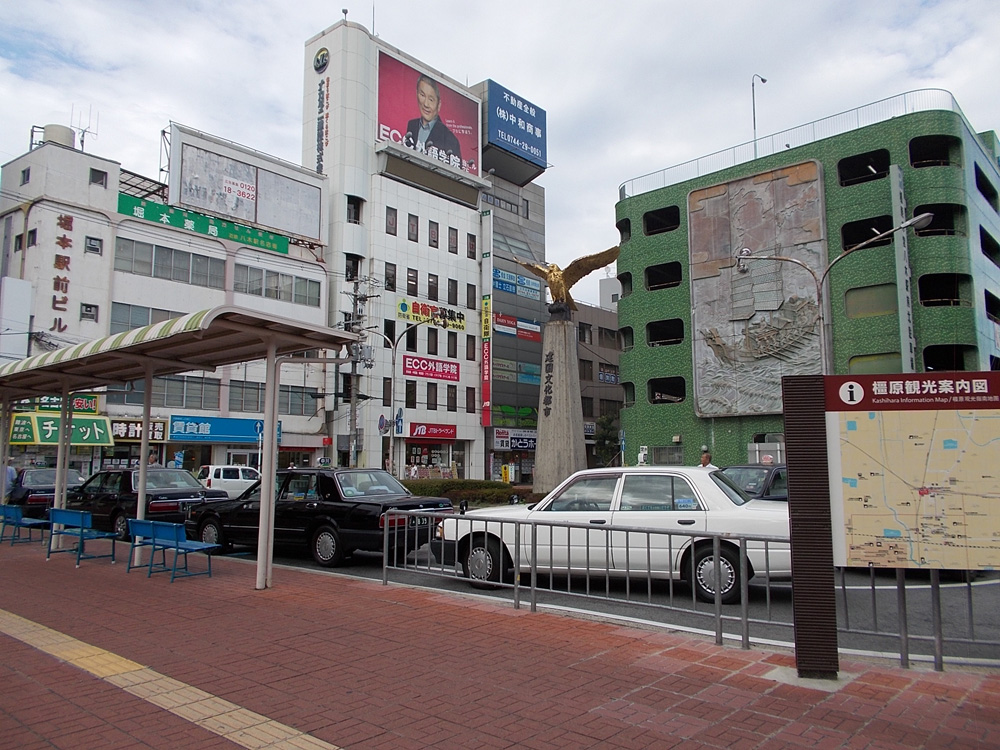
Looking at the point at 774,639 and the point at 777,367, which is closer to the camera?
the point at 774,639

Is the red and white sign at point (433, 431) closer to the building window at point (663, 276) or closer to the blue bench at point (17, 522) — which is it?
the building window at point (663, 276)

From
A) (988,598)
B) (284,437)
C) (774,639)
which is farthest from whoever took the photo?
(284,437)

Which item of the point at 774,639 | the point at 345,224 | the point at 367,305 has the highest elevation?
the point at 345,224

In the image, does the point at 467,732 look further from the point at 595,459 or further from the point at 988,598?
the point at 595,459

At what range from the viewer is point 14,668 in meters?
6.15

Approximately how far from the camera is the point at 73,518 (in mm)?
12141

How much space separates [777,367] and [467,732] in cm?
3421

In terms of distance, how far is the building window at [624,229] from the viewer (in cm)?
4369

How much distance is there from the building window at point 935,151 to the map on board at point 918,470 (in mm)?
32860

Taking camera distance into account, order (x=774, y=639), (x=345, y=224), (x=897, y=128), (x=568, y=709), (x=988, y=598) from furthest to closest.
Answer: (x=345, y=224) < (x=897, y=128) < (x=988, y=598) < (x=774, y=639) < (x=568, y=709)

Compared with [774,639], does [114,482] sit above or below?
above

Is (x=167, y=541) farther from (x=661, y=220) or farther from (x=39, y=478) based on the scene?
(x=661, y=220)

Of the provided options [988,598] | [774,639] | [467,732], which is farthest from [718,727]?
[988,598]

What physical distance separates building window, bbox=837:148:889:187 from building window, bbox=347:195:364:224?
28367 millimetres
